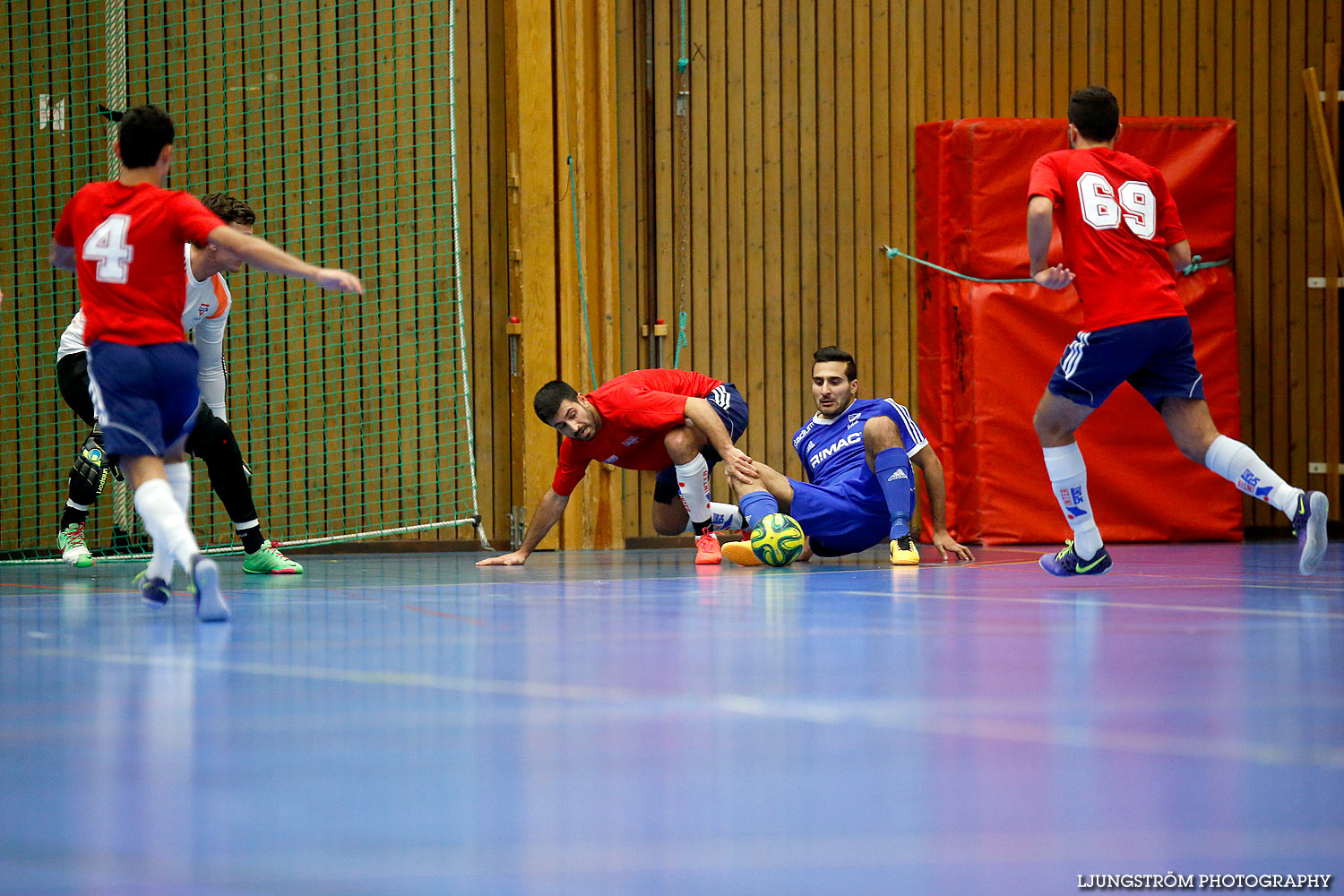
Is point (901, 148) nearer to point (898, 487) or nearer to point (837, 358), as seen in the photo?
point (837, 358)

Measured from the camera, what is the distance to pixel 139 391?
3.67 meters

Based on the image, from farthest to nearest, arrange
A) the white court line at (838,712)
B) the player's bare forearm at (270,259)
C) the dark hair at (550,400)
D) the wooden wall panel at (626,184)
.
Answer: the wooden wall panel at (626,184), the dark hair at (550,400), the player's bare forearm at (270,259), the white court line at (838,712)

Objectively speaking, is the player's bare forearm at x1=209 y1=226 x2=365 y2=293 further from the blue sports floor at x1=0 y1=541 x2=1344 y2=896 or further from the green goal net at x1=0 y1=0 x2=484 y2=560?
the green goal net at x1=0 y1=0 x2=484 y2=560

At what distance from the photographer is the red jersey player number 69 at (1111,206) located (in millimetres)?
4480

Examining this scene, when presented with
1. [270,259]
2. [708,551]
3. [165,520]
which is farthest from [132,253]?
[708,551]

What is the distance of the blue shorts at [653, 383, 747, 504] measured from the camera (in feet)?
21.3

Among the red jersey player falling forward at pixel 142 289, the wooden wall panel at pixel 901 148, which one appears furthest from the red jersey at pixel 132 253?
the wooden wall panel at pixel 901 148

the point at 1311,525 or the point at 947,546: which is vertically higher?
the point at 1311,525

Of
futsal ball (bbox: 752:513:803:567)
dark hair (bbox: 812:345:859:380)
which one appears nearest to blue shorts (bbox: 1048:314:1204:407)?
futsal ball (bbox: 752:513:803:567)

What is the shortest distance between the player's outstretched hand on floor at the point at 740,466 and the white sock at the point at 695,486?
0.53 m

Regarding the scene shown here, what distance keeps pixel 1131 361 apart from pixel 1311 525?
0.77 metres

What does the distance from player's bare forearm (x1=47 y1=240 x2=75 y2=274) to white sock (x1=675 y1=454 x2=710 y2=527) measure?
9.38 feet

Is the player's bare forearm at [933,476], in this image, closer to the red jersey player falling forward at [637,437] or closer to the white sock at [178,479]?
the red jersey player falling forward at [637,437]

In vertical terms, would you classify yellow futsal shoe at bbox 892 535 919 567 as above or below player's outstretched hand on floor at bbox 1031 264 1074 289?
below
